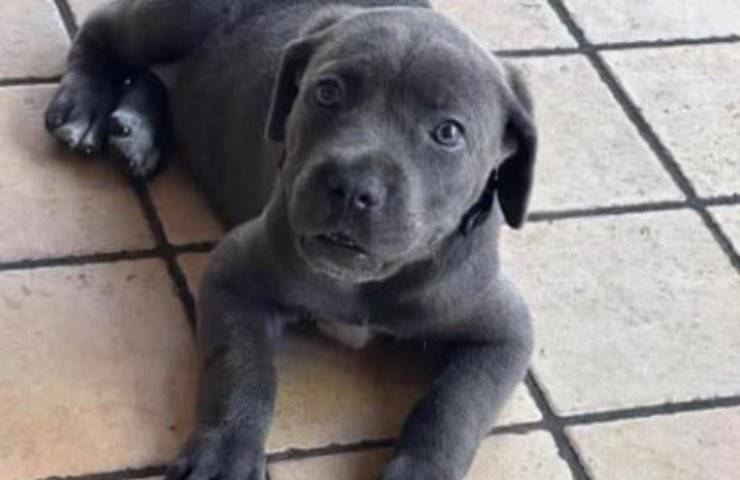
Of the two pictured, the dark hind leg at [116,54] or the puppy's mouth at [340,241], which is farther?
the dark hind leg at [116,54]

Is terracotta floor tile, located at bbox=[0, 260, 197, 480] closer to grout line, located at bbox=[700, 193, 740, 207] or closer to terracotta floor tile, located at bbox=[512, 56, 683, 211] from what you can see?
terracotta floor tile, located at bbox=[512, 56, 683, 211]

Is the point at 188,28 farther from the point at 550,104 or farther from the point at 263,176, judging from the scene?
the point at 550,104

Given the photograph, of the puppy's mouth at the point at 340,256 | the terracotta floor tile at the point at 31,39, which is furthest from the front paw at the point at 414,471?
the terracotta floor tile at the point at 31,39

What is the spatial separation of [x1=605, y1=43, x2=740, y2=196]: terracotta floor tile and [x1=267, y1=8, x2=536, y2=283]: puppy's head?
68 centimetres

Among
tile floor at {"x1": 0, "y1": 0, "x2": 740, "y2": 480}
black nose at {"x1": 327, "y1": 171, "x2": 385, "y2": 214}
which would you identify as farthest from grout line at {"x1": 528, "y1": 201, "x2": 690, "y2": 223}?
black nose at {"x1": 327, "y1": 171, "x2": 385, "y2": 214}

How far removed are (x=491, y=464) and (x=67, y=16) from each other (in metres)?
1.07

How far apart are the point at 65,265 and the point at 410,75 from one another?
1.97ft

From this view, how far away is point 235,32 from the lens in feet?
8.13

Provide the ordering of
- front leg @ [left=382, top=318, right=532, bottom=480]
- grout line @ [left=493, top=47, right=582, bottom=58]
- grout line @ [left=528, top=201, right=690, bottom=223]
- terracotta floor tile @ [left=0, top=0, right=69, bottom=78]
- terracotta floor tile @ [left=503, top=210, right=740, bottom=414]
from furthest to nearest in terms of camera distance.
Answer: grout line @ [left=493, top=47, right=582, bottom=58]
terracotta floor tile @ [left=0, top=0, right=69, bottom=78]
grout line @ [left=528, top=201, right=690, bottom=223]
terracotta floor tile @ [left=503, top=210, right=740, bottom=414]
front leg @ [left=382, top=318, right=532, bottom=480]

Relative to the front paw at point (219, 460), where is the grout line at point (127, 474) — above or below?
below

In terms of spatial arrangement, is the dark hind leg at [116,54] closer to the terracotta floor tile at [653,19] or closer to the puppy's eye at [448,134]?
the puppy's eye at [448,134]

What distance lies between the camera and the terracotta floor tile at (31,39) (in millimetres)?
2670

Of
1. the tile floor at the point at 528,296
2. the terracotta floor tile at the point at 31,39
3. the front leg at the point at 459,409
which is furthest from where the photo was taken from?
the terracotta floor tile at the point at 31,39

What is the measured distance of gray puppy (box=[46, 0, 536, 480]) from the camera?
1950 millimetres
